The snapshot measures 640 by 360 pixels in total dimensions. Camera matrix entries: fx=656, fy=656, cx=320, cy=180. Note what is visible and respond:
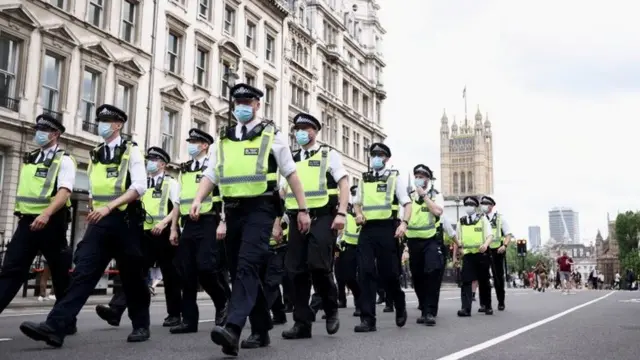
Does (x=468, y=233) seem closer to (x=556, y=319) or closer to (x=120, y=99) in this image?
(x=556, y=319)

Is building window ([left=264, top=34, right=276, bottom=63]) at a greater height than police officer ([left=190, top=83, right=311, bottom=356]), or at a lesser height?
greater

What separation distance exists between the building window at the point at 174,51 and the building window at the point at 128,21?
7.25 feet

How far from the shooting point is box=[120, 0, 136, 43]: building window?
25.6m

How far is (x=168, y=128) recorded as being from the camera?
92.6 feet

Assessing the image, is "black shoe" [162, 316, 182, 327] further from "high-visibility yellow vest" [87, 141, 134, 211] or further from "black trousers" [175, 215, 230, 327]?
"high-visibility yellow vest" [87, 141, 134, 211]

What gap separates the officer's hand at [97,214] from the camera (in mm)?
5855

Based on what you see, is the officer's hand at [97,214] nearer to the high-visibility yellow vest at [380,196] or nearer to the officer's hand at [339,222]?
the officer's hand at [339,222]

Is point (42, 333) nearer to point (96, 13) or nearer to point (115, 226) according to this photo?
point (115, 226)

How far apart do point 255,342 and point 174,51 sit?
81.4 feet

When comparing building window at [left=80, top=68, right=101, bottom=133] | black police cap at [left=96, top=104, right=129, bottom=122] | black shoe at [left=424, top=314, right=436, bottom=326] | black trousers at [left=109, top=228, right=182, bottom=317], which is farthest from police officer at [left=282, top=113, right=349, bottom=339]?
building window at [left=80, top=68, right=101, bottom=133]

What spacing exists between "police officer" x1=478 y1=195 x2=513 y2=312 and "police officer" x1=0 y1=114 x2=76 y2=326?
815 cm

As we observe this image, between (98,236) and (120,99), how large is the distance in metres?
20.5

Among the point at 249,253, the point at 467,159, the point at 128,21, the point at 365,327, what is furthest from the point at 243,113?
the point at 467,159

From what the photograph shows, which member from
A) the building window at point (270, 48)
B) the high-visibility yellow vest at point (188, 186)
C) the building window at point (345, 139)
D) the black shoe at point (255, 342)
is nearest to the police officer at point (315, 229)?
the black shoe at point (255, 342)
